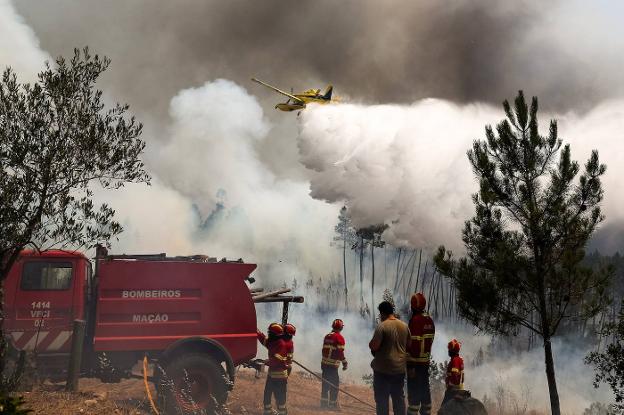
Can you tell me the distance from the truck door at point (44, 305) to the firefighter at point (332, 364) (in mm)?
5894

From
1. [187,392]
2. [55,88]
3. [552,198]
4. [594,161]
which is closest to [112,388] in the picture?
[187,392]

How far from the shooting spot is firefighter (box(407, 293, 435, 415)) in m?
8.16

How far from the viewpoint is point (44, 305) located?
9.45 m

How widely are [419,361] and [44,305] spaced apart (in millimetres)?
6665

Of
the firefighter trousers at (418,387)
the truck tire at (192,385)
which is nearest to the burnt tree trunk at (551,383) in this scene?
the firefighter trousers at (418,387)

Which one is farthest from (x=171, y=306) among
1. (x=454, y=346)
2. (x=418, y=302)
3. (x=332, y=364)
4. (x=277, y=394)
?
(x=454, y=346)

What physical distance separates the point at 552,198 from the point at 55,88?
380 inches

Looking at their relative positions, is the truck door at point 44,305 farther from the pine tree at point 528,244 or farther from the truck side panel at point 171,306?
the pine tree at point 528,244

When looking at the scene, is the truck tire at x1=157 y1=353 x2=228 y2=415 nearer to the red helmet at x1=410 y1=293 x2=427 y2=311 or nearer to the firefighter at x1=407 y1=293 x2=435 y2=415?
the firefighter at x1=407 y1=293 x2=435 y2=415

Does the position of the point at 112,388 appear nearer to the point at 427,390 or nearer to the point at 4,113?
the point at 4,113

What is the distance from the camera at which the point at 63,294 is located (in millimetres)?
9578

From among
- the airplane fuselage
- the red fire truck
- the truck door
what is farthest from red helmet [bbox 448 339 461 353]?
the airplane fuselage

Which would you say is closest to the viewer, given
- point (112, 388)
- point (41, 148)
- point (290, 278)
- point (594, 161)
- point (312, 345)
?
point (41, 148)

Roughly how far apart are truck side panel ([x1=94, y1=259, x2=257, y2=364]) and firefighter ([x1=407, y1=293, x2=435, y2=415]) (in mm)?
3409
